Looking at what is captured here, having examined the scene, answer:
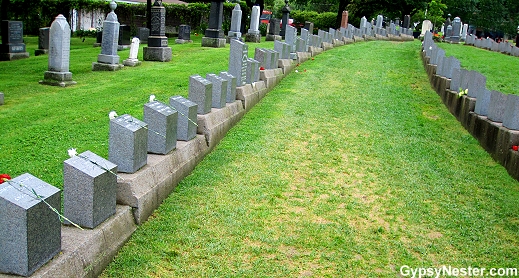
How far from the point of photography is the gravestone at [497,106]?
28.7ft

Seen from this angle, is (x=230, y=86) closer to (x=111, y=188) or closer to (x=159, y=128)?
(x=159, y=128)

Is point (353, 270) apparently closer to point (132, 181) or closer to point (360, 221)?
point (360, 221)

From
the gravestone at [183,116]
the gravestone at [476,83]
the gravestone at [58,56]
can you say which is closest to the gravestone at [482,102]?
the gravestone at [476,83]

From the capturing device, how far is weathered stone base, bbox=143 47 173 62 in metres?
17.4

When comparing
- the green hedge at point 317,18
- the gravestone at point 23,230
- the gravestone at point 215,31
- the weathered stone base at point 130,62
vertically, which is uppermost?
the green hedge at point 317,18

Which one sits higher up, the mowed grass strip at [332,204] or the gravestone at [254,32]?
the gravestone at [254,32]

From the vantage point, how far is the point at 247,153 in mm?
8047

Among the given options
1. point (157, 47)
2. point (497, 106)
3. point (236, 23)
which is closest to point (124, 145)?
point (497, 106)

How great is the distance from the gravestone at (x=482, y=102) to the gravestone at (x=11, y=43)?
1543 centimetres

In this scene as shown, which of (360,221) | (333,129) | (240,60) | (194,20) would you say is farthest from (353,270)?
(194,20)

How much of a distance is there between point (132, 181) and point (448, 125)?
24.1ft

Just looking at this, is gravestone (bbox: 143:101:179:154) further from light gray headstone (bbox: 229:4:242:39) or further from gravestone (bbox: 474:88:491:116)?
light gray headstone (bbox: 229:4:242:39)

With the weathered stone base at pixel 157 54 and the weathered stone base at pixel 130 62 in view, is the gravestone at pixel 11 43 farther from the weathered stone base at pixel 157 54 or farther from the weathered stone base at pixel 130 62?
the weathered stone base at pixel 130 62

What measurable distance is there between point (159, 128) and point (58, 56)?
26.6 feet
